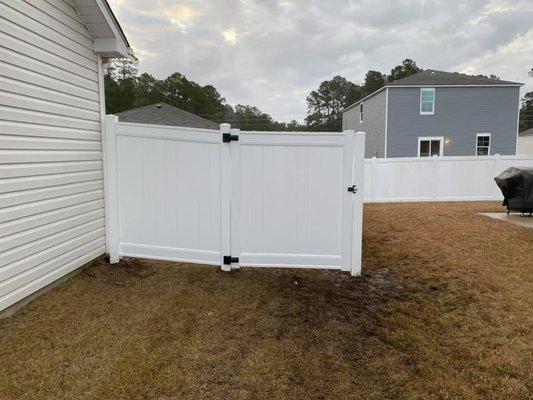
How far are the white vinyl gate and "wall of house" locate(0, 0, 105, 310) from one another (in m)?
0.40

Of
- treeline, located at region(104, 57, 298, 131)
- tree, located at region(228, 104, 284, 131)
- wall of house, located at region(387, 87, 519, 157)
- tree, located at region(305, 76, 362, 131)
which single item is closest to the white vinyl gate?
wall of house, located at region(387, 87, 519, 157)

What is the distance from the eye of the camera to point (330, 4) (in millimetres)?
11125

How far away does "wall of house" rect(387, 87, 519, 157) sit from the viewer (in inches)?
757

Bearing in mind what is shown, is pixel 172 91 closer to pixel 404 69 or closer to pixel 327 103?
pixel 327 103

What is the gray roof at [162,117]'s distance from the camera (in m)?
11.7

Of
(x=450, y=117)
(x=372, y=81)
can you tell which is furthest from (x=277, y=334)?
(x=372, y=81)

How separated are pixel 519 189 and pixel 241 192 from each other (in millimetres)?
7042

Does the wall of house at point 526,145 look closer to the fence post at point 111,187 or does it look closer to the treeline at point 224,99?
the treeline at point 224,99

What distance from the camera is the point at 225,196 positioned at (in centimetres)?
412

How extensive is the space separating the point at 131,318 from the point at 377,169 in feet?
31.4

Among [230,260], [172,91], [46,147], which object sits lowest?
[230,260]

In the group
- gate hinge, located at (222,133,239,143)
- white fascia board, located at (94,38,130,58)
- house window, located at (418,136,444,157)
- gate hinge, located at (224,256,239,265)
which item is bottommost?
gate hinge, located at (224,256,239,265)

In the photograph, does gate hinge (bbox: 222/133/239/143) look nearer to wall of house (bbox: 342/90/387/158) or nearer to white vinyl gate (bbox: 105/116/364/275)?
white vinyl gate (bbox: 105/116/364/275)

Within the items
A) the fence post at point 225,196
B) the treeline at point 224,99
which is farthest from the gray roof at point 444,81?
the fence post at point 225,196
